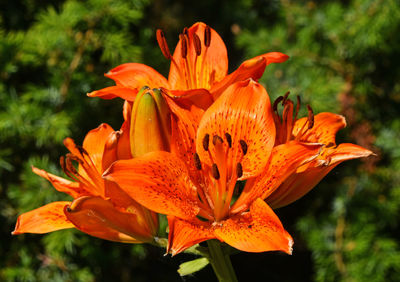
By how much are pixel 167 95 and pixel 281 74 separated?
1220mm

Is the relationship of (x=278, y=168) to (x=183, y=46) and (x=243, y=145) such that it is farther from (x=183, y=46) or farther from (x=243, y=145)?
(x=183, y=46)

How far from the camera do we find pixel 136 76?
36.2 inches

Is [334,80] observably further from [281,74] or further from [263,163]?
[263,163]

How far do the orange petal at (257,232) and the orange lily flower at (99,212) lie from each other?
0.41 ft

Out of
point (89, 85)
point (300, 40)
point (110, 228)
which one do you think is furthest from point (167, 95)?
point (300, 40)

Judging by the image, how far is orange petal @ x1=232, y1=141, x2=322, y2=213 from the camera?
0.70 meters

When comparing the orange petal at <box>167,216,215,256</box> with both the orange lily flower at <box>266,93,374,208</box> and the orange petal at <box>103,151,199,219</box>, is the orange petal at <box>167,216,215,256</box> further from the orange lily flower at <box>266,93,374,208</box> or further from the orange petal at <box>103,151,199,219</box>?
Answer: the orange lily flower at <box>266,93,374,208</box>

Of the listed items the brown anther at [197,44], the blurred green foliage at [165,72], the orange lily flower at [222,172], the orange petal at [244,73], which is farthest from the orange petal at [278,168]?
the blurred green foliage at [165,72]

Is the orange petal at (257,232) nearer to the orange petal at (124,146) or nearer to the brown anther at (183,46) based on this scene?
the orange petal at (124,146)

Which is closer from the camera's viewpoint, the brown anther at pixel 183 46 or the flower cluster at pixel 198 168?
the flower cluster at pixel 198 168

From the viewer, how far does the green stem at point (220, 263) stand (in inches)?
29.2

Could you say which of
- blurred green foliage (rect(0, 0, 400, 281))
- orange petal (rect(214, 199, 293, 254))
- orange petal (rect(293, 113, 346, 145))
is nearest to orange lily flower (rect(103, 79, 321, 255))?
orange petal (rect(214, 199, 293, 254))

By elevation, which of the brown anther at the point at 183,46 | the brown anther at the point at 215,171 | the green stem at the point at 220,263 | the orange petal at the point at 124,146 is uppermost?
the brown anther at the point at 183,46

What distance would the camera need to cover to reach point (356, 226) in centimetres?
174
